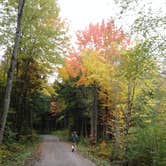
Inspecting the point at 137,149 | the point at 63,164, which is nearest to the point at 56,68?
the point at 63,164

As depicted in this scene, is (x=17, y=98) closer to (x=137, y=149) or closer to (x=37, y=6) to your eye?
(x=37, y=6)

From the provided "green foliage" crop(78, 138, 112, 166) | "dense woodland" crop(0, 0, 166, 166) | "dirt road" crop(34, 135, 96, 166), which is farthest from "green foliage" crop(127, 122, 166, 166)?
"dirt road" crop(34, 135, 96, 166)

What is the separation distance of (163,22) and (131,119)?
885 centimetres

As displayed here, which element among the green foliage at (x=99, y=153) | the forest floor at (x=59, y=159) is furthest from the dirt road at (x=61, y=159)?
the green foliage at (x=99, y=153)

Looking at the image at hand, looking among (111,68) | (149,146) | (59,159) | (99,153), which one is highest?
(111,68)

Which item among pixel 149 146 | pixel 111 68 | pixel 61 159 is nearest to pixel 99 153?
pixel 61 159

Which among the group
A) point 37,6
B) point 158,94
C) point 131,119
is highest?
point 37,6

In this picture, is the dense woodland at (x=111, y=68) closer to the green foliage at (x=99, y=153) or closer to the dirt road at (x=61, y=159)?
the green foliage at (x=99, y=153)

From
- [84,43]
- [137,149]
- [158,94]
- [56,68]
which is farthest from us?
[84,43]

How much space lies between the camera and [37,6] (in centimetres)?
1723

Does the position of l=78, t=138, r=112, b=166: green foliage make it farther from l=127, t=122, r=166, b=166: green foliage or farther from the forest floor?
l=127, t=122, r=166, b=166: green foliage

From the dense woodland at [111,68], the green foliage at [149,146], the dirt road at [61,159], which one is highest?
the dense woodland at [111,68]

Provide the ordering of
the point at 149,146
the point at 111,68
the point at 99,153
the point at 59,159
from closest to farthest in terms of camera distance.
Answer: the point at 149,146
the point at 59,159
the point at 111,68
the point at 99,153

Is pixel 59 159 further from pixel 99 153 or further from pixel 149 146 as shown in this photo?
pixel 149 146
